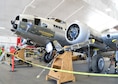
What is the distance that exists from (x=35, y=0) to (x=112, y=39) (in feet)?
32.9

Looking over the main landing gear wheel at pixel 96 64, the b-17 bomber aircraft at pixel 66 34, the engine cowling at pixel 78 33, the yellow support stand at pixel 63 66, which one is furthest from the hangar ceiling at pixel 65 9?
the yellow support stand at pixel 63 66

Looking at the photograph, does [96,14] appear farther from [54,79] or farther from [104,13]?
[54,79]

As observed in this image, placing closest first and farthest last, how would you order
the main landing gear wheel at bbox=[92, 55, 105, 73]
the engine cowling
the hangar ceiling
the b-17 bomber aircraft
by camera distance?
the engine cowling < the b-17 bomber aircraft < the main landing gear wheel at bbox=[92, 55, 105, 73] < the hangar ceiling

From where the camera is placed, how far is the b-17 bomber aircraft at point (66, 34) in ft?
17.2

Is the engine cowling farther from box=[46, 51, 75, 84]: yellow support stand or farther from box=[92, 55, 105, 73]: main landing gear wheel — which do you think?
box=[46, 51, 75, 84]: yellow support stand

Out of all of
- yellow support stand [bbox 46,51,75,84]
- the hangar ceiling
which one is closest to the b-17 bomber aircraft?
yellow support stand [bbox 46,51,75,84]

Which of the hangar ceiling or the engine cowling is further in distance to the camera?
the hangar ceiling

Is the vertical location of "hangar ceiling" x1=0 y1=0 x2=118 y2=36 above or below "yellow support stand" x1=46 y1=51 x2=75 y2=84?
above

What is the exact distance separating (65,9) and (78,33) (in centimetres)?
1109

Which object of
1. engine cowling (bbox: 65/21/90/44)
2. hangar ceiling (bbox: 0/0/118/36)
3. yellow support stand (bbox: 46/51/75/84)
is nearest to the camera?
yellow support stand (bbox: 46/51/75/84)

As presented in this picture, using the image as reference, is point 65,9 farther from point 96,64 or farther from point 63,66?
point 63,66

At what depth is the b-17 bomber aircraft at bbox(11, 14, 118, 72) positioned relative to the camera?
207 inches

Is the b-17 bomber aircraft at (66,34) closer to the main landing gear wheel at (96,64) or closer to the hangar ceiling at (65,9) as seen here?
the main landing gear wheel at (96,64)

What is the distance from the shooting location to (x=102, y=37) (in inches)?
216
